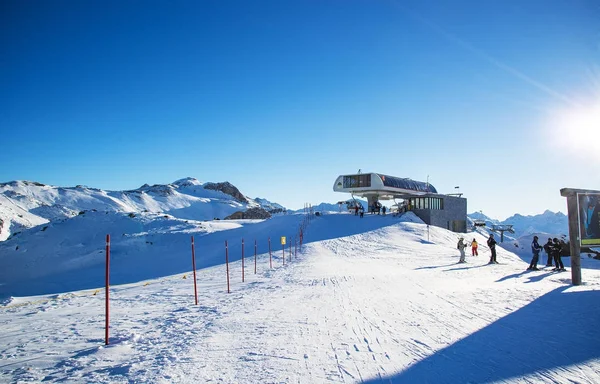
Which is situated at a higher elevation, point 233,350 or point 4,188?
point 4,188

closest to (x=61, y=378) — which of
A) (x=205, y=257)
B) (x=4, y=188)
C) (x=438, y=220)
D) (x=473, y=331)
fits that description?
(x=473, y=331)

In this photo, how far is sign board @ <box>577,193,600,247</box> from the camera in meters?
11.6

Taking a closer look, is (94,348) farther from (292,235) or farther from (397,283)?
(292,235)

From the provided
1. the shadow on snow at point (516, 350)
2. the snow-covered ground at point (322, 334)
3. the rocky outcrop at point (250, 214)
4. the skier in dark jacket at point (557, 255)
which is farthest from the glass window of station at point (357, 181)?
the shadow on snow at point (516, 350)

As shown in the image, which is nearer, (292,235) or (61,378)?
(61,378)

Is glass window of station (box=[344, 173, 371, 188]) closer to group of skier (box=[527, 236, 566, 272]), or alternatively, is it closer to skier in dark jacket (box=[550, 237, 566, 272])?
group of skier (box=[527, 236, 566, 272])

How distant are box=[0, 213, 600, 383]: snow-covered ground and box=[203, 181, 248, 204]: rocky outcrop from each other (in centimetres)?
13464

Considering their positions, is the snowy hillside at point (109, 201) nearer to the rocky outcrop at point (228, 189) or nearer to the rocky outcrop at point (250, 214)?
the rocky outcrop at point (228, 189)

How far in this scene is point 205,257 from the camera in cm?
2970

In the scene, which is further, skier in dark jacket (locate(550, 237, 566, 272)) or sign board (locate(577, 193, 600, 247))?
skier in dark jacket (locate(550, 237, 566, 272))

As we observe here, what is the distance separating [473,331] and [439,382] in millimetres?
2739

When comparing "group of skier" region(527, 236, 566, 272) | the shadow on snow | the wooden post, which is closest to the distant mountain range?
"group of skier" region(527, 236, 566, 272)

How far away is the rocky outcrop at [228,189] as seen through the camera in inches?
5773

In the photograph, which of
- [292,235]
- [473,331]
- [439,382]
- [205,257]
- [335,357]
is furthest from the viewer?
[292,235]
